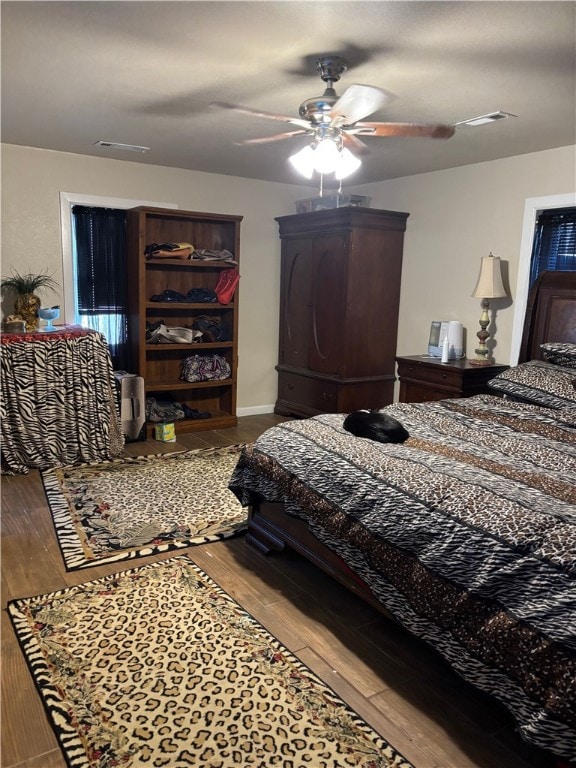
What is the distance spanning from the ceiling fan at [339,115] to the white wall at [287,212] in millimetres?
1929

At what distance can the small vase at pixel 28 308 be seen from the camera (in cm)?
437

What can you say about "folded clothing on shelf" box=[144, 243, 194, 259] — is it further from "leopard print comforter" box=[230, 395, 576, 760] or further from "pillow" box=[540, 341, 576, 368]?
"pillow" box=[540, 341, 576, 368]

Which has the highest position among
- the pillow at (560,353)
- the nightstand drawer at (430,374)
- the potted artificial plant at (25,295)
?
the potted artificial plant at (25,295)

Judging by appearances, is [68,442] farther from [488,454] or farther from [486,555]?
[486,555]

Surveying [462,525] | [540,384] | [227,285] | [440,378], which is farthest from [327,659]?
[227,285]

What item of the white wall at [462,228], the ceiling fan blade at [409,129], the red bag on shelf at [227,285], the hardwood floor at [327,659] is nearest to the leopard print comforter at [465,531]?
the hardwood floor at [327,659]

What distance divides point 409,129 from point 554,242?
2.07 meters

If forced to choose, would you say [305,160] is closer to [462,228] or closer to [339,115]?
[339,115]

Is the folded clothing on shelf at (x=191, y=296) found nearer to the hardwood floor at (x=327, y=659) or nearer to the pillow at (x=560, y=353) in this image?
the hardwood floor at (x=327, y=659)

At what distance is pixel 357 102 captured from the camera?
93.0 inches

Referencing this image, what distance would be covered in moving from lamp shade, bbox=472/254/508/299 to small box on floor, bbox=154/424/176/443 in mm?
2709

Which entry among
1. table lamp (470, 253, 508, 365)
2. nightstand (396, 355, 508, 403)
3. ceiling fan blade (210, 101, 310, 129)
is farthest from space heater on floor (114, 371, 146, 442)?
table lamp (470, 253, 508, 365)

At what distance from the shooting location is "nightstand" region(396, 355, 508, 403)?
14.0ft

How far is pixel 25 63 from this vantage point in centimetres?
256
